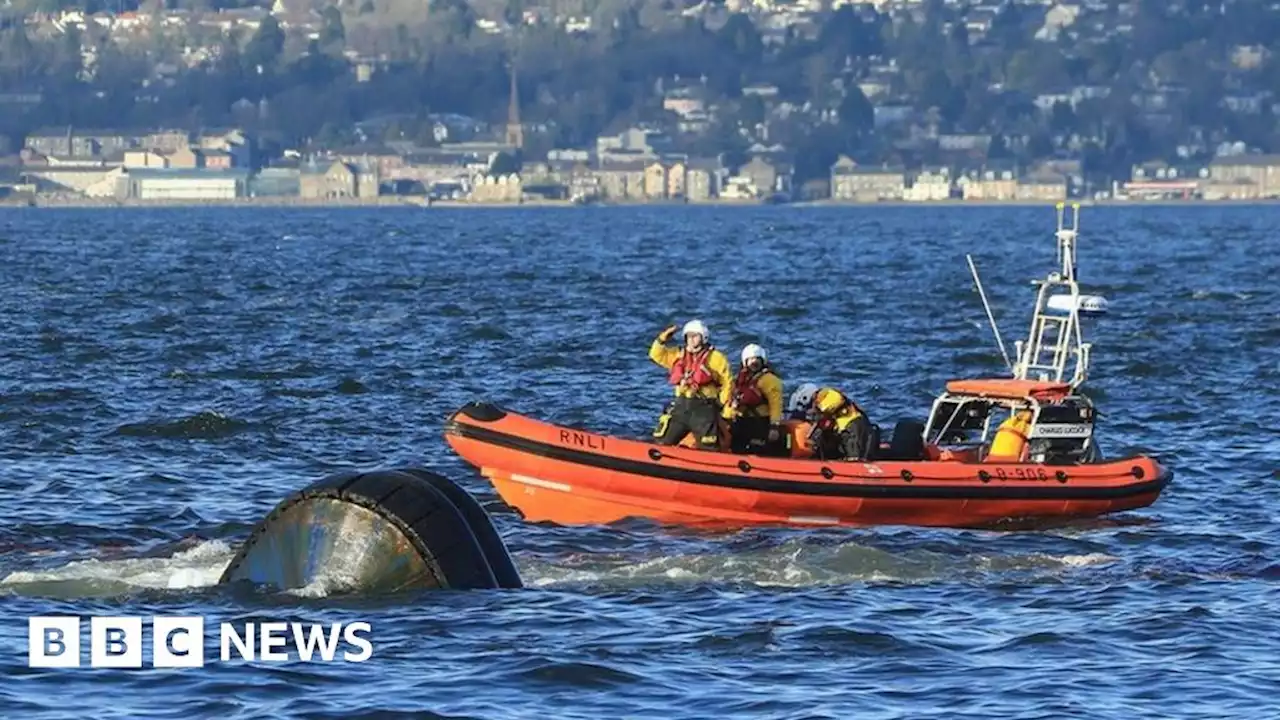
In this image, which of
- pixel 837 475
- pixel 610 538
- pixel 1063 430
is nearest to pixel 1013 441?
pixel 1063 430

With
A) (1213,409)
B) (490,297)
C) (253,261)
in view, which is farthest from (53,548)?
(253,261)

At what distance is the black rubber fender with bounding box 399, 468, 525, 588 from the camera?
18.8 meters

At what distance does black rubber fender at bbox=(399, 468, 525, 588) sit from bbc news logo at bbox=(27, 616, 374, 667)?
975mm

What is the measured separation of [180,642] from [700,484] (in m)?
6.92

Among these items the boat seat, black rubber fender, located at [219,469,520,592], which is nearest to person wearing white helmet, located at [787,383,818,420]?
the boat seat

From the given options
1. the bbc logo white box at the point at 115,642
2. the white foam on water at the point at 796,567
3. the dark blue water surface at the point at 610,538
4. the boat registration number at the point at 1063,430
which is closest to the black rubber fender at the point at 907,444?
the boat registration number at the point at 1063,430

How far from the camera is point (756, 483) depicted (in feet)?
79.8

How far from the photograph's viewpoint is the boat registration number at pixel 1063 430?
25.7 m

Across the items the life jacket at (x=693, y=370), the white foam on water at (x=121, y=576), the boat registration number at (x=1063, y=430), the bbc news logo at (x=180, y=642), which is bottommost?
the white foam on water at (x=121, y=576)

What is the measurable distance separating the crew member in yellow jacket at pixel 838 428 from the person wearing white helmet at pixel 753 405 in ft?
1.31

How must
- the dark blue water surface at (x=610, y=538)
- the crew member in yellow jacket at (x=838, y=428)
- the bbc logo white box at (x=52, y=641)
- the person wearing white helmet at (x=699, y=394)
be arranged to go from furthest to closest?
the crew member in yellow jacket at (x=838, y=428) < the person wearing white helmet at (x=699, y=394) < the bbc logo white box at (x=52, y=641) < the dark blue water surface at (x=610, y=538)

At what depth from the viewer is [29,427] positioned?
31.7 metres

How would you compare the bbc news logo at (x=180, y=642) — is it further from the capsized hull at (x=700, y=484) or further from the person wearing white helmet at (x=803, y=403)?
the person wearing white helmet at (x=803, y=403)

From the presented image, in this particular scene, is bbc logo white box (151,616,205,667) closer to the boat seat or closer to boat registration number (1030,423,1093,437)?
the boat seat
